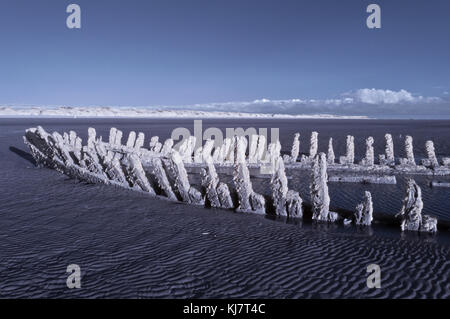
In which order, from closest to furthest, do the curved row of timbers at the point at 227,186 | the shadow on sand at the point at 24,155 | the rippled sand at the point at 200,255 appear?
the rippled sand at the point at 200,255
the curved row of timbers at the point at 227,186
the shadow on sand at the point at 24,155

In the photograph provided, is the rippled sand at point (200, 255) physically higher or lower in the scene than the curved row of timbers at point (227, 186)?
lower

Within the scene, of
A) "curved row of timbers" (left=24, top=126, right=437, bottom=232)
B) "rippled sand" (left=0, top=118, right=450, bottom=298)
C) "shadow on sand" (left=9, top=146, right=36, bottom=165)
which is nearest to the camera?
"rippled sand" (left=0, top=118, right=450, bottom=298)

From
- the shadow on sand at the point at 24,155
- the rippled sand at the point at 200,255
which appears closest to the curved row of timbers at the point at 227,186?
the rippled sand at the point at 200,255

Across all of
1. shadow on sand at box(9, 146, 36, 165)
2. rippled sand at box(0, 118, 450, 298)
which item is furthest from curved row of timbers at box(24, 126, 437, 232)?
shadow on sand at box(9, 146, 36, 165)

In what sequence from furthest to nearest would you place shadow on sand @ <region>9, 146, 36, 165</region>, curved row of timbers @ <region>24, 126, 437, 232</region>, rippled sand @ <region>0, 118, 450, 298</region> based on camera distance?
shadow on sand @ <region>9, 146, 36, 165</region>, curved row of timbers @ <region>24, 126, 437, 232</region>, rippled sand @ <region>0, 118, 450, 298</region>


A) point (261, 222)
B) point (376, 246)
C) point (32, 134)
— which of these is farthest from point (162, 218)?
point (32, 134)

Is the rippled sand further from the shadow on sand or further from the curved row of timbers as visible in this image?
the shadow on sand

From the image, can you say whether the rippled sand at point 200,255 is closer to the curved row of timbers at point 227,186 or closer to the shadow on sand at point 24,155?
the curved row of timbers at point 227,186

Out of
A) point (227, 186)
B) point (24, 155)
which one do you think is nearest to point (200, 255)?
point (227, 186)

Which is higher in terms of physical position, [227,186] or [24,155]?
[24,155]

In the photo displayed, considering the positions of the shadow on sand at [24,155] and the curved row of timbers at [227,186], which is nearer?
the curved row of timbers at [227,186]

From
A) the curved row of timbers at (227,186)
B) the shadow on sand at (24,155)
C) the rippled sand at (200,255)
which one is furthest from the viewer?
the shadow on sand at (24,155)

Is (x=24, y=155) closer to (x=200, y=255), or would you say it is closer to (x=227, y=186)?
(x=227, y=186)
